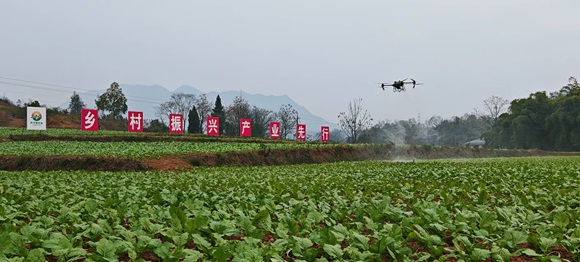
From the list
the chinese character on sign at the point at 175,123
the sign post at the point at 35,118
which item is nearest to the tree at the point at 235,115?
the chinese character on sign at the point at 175,123

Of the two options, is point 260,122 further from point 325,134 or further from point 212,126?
point 212,126

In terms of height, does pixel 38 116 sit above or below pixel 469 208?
above

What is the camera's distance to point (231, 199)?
23.6 ft

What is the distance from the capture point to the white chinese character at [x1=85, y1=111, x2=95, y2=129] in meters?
34.3

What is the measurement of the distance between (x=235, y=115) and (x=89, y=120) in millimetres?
41460

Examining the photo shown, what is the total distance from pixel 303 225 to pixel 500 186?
19.6 feet

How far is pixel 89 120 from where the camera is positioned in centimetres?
3444

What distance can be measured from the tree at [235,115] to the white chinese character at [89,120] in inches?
1519

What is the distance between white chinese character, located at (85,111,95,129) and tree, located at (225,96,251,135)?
1519 inches

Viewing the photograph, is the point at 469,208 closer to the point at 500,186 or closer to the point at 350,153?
the point at 500,186

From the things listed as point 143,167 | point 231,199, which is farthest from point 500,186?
point 143,167

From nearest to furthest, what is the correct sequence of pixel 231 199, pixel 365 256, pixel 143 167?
pixel 365 256 < pixel 231 199 < pixel 143 167

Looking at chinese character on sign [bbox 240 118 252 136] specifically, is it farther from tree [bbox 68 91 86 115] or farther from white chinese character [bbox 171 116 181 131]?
tree [bbox 68 91 86 115]

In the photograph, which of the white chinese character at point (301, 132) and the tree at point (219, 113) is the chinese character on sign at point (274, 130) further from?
the tree at point (219, 113)
